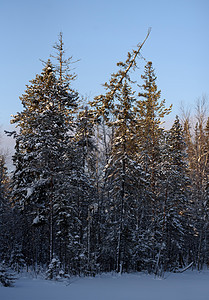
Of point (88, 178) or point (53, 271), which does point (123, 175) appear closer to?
point (88, 178)

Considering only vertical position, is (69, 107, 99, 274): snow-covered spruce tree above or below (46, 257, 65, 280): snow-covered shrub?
above

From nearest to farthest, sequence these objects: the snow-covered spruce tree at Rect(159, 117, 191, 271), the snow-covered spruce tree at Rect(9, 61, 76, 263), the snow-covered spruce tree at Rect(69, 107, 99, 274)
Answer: the snow-covered spruce tree at Rect(9, 61, 76, 263) < the snow-covered spruce tree at Rect(69, 107, 99, 274) < the snow-covered spruce tree at Rect(159, 117, 191, 271)

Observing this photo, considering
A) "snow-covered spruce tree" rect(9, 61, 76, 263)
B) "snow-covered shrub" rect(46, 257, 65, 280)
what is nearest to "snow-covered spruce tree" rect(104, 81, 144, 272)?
"snow-covered spruce tree" rect(9, 61, 76, 263)

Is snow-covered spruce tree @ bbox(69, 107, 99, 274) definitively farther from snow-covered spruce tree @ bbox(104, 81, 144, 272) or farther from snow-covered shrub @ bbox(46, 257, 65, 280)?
snow-covered shrub @ bbox(46, 257, 65, 280)

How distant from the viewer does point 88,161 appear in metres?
19.0

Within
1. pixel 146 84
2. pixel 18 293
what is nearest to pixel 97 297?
pixel 18 293

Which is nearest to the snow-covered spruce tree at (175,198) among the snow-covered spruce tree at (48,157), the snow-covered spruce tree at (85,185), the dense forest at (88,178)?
Result: the dense forest at (88,178)

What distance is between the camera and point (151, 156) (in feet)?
72.4

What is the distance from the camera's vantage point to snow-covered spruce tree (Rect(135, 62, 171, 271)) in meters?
19.9

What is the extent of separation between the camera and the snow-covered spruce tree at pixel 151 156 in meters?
19.9

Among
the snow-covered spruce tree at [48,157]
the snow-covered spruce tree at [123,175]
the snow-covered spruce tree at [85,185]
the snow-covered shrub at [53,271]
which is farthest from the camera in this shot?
the snow-covered spruce tree at [123,175]

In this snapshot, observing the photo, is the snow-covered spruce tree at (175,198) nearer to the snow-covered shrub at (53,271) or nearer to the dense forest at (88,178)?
the dense forest at (88,178)

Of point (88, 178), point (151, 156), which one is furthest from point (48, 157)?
point (151, 156)

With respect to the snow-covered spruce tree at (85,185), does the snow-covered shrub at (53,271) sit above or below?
below
